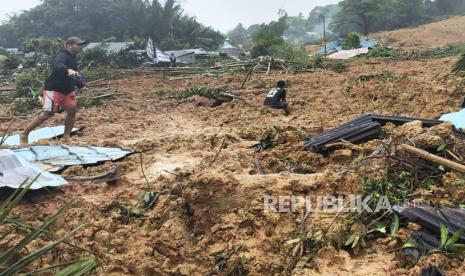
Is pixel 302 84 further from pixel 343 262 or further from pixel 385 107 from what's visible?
pixel 343 262

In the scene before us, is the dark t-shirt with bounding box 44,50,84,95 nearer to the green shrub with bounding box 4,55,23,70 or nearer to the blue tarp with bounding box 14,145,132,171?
the blue tarp with bounding box 14,145,132,171

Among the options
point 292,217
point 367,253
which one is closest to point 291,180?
point 292,217

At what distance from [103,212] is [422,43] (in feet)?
99.2

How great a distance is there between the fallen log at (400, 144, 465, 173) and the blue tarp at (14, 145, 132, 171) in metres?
3.25

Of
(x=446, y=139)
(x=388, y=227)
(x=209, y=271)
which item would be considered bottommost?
(x=209, y=271)

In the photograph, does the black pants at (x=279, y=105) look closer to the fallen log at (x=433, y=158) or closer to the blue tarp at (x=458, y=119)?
the blue tarp at (x=458, y=119)

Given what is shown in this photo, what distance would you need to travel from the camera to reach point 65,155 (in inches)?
205

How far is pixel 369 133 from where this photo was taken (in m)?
4.70

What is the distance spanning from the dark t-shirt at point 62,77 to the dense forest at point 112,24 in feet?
104

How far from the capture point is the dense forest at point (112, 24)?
40.7m

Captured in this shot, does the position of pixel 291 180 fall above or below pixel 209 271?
above

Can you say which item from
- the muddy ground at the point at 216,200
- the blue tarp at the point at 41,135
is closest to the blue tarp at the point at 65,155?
the muddy ground at the point at 216,200

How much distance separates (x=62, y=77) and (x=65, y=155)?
1.45 meters

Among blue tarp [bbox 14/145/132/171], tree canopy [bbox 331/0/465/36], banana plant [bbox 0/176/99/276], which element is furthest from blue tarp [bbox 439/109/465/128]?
tree canopy [bbox 331/0/465/36]
